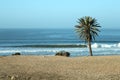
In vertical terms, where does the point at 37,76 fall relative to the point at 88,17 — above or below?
below

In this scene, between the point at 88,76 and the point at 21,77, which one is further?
the point at 88,76

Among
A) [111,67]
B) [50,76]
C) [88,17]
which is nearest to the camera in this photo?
[50,76]

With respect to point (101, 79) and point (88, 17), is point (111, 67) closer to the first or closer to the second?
point (101, 79)

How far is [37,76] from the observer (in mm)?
20891

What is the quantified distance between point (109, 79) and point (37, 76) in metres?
3.76

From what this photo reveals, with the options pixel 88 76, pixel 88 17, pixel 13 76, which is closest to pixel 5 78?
pixel 13 76

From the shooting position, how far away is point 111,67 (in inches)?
1115

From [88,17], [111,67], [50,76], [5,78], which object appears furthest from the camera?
[88,17]

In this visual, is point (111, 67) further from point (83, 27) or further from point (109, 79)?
point (83, 27)

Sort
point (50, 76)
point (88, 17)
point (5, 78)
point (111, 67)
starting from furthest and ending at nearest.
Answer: point (88, 17)
point (111, 67)
point (50, 76)
point (5, 78)

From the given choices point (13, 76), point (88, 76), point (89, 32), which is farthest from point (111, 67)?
point (89, 32)

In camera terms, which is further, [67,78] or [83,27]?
[83,27]

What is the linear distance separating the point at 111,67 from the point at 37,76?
29.1 ft

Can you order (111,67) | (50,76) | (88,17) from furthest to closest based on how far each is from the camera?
(88,17)
(111,67)
(50,76)
